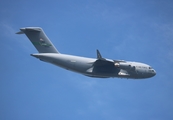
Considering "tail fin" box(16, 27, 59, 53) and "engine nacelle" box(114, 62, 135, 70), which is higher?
"tail fin" box(16, 27, 59, 53)

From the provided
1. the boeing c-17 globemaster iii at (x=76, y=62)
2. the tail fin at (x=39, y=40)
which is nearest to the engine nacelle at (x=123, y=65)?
the boeing c-17 globemaster iii at (x=76, y=62)

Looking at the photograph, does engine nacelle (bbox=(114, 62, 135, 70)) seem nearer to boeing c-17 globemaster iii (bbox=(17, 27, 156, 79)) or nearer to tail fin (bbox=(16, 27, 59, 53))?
boeing c-17 globemaster iii (bbox=(17, 27, 156, 79))

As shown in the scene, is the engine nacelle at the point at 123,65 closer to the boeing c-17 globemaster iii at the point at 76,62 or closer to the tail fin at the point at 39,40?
the boeing c-17 globemaster iii at the point at 76,62

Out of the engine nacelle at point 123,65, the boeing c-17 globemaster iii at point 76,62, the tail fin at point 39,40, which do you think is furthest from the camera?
the engine nacelle at point 123,65

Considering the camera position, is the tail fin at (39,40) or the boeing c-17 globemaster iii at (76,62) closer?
the boeing c-17 globemaster iii at (76,62)

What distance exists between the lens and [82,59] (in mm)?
30141

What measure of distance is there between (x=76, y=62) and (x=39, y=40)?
4.17 m

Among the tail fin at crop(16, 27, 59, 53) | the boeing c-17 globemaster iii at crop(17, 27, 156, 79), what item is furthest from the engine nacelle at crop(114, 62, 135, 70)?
the tail fin at crop(16, 27, 59, 53)

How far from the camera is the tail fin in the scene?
2972 cm

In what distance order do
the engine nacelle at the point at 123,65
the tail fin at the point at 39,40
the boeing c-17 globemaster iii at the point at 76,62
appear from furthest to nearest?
the engine nacelle at the point at 123,65 < the tail fin at the point at 39,40 < the boeing c-17 globemaster iii at the point at 76,62

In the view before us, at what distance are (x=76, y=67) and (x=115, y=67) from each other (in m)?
3.78

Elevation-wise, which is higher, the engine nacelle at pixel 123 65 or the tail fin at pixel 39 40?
the tail fin at pixel 39 40

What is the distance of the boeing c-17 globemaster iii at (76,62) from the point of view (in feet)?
96.8

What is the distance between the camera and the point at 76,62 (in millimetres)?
29812
